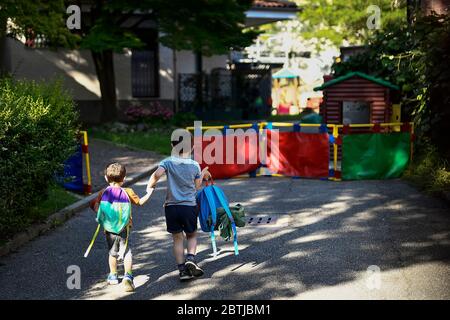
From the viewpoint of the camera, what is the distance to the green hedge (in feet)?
27.0

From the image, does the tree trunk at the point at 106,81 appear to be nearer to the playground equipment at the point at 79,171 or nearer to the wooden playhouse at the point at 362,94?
the wooden playhouse at the point at 362,94

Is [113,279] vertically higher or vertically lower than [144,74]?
lower

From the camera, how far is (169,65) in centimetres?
2950

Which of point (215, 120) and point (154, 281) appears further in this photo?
point (215, 120)

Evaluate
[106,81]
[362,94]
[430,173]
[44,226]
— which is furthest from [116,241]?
[106,81]

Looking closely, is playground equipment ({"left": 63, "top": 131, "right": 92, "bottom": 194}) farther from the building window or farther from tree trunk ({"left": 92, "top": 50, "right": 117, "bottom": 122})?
the building window

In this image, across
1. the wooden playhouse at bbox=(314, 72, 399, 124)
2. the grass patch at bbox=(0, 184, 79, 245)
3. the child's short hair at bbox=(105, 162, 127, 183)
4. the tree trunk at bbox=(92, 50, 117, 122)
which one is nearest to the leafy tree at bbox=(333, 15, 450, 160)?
the wooden playhouse at bbox=(314, 72, 399, 124)

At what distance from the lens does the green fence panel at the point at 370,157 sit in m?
14.4

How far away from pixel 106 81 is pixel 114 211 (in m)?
17.9

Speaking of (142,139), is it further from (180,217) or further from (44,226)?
(180,217)

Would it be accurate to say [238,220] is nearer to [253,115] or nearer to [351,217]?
[351,217]

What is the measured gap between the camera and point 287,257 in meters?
8.19

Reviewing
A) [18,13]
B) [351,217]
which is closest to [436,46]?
[351,217]
